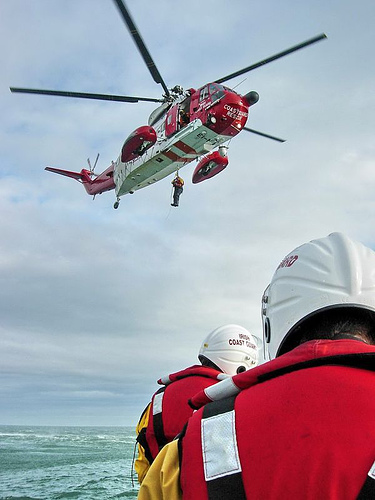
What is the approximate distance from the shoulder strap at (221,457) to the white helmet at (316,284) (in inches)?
17.2

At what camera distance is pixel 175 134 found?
1531 centimetres

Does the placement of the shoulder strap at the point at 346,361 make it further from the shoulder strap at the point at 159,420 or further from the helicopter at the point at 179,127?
the helicopter at the point at 179,127

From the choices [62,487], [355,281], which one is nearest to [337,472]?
[355,281]

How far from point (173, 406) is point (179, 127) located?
1315 cm

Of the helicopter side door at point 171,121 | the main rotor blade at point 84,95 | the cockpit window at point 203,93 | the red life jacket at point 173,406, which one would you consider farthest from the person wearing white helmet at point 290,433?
the main rotor blade at point 84,95

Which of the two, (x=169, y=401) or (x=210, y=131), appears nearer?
(x=169, y=401)

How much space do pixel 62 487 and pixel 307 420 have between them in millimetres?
10715

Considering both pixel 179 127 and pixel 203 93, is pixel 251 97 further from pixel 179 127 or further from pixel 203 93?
pixel 179 127

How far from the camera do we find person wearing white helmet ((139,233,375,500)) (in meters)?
1.03

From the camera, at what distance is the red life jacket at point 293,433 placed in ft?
3.37

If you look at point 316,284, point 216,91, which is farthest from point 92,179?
point 316,284

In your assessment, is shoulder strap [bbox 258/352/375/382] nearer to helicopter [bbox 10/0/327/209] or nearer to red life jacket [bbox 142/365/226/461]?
red life jacket [bbox 142/365/226/461]

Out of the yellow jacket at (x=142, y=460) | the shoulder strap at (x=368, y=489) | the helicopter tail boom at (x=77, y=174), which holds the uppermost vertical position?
the helicopter tail boom at (x=77, y=174)

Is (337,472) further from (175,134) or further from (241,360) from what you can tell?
(175,134)
